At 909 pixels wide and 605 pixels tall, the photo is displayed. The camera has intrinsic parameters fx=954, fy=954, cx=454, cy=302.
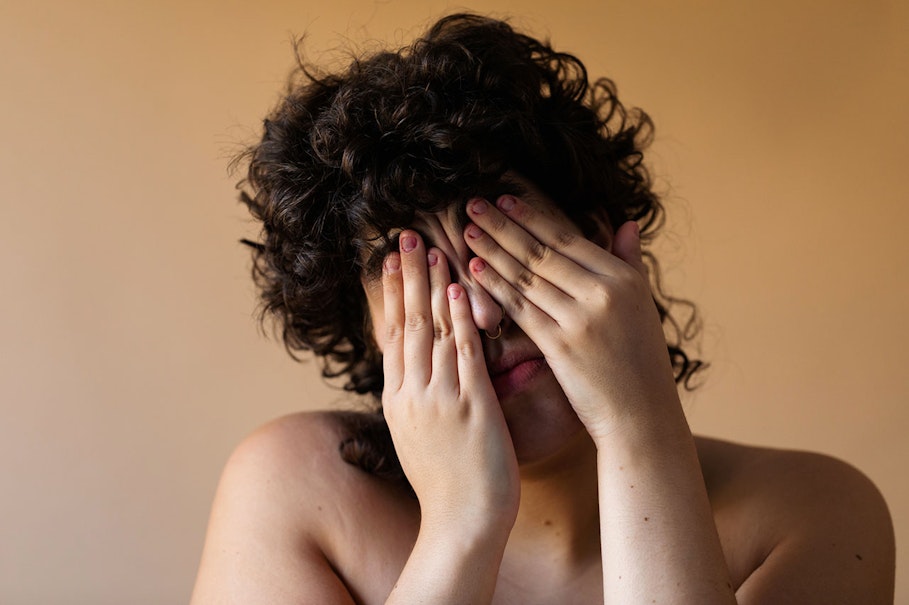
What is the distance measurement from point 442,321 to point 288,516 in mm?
340

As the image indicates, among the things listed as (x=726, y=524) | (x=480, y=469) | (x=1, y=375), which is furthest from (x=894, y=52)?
(x=1, y=375)

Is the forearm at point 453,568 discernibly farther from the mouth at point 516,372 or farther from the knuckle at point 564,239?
the knuckle at point 564,239

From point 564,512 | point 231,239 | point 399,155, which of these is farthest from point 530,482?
point 231,239

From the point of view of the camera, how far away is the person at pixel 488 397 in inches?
38.1

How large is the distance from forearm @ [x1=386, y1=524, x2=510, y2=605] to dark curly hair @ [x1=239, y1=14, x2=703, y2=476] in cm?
27

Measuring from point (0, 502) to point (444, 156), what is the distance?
1.20 m

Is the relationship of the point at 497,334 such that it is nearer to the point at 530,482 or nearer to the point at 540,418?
the point at 540,418

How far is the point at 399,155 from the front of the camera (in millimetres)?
1007

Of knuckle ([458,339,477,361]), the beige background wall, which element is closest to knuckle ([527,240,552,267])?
knuckle ([458,339,477,361])

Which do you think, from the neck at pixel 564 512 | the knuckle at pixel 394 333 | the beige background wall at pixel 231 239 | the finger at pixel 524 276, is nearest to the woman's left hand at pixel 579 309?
the finger at pixel 524 276

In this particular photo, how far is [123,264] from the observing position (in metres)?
1.75

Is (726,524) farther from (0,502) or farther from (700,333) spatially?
(0,502)

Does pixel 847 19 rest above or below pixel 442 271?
above

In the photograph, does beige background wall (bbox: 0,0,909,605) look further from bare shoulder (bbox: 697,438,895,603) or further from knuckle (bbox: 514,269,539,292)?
knuckle (bbox: 514,269,539,292)
